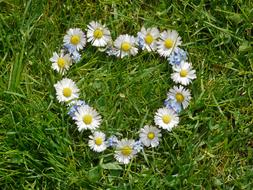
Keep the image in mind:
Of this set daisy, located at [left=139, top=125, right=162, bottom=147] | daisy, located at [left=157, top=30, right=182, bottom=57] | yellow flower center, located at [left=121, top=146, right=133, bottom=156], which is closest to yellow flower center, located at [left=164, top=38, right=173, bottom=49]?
daisy, located at [left=157, top=30, right=182, bottom=57]

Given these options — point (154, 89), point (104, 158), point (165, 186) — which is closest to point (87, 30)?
point (154, 89)

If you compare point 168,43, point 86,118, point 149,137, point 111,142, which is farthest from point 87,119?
point 168,43

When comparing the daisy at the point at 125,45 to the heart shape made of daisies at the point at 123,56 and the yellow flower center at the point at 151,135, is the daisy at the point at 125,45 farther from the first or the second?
the yellow flower center at the point at 151,135

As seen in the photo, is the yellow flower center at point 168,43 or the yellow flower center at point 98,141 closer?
the yellow flower center at point 98,141

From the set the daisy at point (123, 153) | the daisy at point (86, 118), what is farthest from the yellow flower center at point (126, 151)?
the daisy at point (86, 118)

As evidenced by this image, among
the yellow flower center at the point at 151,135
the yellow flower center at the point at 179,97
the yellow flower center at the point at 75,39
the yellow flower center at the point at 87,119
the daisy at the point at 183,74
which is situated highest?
the yellow flower center at the point at 75,39

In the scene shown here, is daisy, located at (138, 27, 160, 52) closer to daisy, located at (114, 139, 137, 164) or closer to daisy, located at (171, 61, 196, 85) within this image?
daisy, located at (171, 61, 196, 85)

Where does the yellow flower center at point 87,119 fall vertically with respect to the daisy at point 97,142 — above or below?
above
